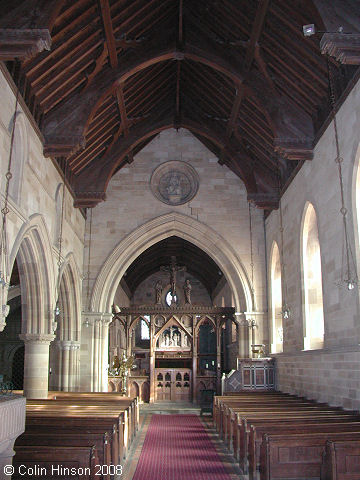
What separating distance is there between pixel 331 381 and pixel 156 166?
336 inches

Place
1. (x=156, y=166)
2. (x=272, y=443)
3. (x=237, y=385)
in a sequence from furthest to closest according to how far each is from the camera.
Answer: (x=156, y=166)
(x=237, y=385)
(x=272, y=443)

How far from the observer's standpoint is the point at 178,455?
8.27 m

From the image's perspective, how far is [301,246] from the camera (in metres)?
11.2

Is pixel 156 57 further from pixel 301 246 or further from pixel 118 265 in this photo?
pixel 118 265

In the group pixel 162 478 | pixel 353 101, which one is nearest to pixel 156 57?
pixel 353 101

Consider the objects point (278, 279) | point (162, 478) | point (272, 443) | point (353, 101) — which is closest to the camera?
point (272, 443)

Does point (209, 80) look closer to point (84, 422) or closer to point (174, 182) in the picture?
point (174, 182)

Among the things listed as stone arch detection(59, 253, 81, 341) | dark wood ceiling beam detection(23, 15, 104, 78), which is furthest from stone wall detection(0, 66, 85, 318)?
stone arch detection(59, 253, 81, 341)

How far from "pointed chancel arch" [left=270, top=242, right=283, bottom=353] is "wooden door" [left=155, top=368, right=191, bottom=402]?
149 inches

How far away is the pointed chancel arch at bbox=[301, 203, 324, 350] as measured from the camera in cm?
1071

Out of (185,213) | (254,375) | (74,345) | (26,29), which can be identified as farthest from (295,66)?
(74,345)

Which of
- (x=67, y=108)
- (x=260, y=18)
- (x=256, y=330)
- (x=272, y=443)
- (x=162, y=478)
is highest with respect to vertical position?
(x=260, y=18)

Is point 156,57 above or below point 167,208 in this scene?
above

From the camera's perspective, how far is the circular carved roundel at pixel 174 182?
49.6 feet
